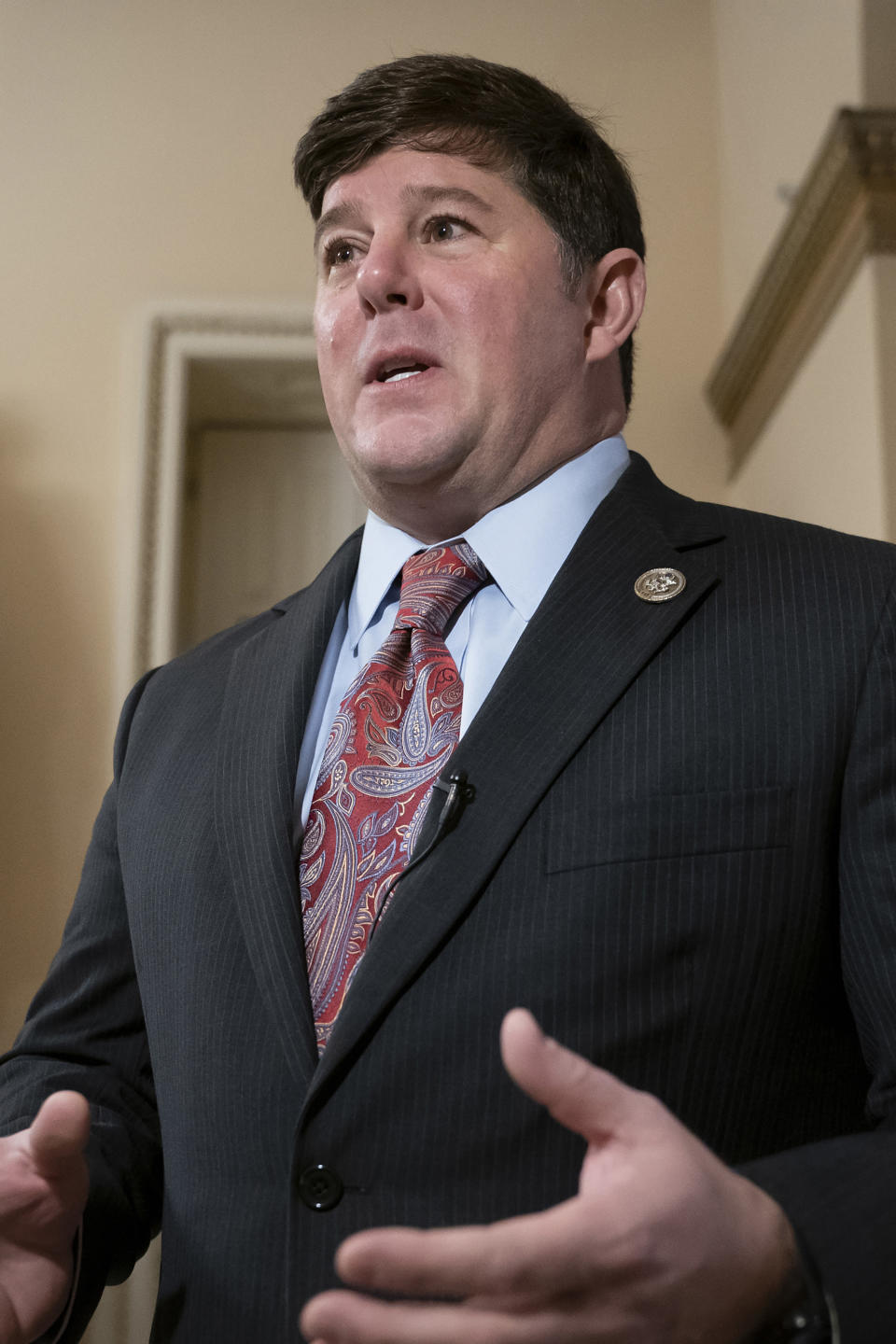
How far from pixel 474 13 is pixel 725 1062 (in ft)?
11.2

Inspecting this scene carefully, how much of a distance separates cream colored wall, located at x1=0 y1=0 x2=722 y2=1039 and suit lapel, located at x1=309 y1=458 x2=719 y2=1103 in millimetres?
2260

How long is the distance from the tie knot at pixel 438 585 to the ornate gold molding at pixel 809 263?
66.3 inches

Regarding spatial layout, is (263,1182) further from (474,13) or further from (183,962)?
(474,13)

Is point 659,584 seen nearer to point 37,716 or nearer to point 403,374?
point 403,374

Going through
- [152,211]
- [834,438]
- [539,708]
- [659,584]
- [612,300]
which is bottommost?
[539,708]

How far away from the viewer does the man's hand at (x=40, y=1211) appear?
0.83 m

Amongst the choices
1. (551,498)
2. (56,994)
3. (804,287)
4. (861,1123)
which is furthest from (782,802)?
(804,287)

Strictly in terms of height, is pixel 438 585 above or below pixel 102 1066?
above

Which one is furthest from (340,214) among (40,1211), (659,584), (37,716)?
(37,716)

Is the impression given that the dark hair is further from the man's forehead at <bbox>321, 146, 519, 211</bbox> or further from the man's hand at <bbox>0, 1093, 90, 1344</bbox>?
the man's hand at <bbox>0, 1093, 90, 1344</bbox>

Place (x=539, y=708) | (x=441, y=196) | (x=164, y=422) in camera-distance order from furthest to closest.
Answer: (x=164, y=422)
(x=441, y=196)
(x=539, y=708)

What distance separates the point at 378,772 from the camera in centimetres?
113

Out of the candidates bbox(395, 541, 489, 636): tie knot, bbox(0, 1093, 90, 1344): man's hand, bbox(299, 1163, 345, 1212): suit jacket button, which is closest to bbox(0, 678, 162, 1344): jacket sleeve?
bbox(0, 1093, 90, 1344): man's hand

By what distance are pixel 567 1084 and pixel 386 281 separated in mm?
926
